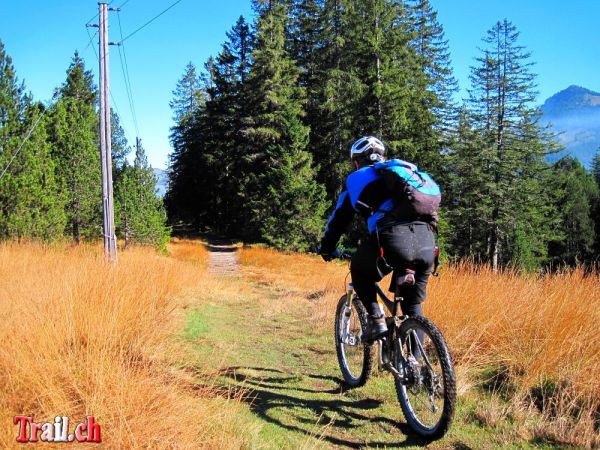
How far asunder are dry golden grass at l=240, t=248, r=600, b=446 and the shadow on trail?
93 centimetres

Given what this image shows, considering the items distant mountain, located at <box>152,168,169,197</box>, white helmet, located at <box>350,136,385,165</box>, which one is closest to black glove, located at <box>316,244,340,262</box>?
white helmet, located at <box>350,136,385,165</box>

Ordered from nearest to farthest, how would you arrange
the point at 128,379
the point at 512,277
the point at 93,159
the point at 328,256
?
the point at 128,379 → the point at 328,256 → the point at 512,277 → the point at 93,159

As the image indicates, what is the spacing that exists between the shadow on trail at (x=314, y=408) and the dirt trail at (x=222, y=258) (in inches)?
516

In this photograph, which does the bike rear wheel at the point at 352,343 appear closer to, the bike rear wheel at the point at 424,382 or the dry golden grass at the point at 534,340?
the bike rear wheel at the point at 424,382

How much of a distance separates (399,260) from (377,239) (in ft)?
0.69

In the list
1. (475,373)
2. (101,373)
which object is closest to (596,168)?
(475,373)

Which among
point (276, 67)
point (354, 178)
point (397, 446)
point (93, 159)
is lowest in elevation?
point (397, 446)

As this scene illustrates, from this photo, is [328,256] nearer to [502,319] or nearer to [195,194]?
[502,319]

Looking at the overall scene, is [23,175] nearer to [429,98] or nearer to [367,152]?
[367,152]

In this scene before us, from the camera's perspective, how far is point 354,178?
320cm

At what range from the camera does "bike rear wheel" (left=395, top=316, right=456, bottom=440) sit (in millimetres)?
2637

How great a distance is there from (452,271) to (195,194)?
48498mm

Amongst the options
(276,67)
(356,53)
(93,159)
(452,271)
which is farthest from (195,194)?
(452,271)

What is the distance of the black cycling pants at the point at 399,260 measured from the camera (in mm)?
2934
